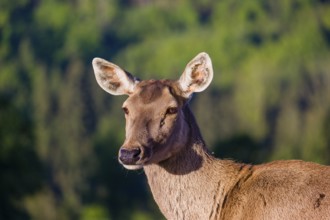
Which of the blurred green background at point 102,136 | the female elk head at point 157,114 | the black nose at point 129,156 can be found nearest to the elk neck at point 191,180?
the female elk head at point 157,114

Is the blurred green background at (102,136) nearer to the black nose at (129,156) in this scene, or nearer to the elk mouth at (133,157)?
the elk mouth at (133,157)

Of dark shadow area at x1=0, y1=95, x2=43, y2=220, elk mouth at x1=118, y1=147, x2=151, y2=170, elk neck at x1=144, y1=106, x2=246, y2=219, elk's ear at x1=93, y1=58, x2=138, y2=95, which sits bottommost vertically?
dark shadow area at x1=0, y1=95, x2=43, y2=220

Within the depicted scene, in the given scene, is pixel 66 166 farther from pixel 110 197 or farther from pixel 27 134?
pixel 27 134

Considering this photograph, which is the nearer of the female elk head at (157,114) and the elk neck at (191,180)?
the female elk head at (157,114)

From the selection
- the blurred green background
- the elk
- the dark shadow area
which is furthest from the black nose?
the dark shadow area

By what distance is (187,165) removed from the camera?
15.2m

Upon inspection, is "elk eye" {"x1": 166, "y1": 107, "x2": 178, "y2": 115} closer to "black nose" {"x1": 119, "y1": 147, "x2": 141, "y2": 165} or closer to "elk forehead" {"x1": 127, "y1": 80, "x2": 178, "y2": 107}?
"elk forehead" {"x1": 127, "y1": 80, "x2": 178, "y2": 107}

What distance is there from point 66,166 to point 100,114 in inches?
1366

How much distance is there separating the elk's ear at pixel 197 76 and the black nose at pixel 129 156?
1.23m

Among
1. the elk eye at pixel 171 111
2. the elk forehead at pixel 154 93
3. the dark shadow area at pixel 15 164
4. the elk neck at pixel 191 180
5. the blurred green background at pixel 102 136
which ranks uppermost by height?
the elk forehead at pixel 154 93

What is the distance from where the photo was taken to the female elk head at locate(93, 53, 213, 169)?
48.0 ft

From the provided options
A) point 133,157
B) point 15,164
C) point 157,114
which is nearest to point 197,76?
point 157,114

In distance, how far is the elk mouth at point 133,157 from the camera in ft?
47.0

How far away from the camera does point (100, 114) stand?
15225cm
